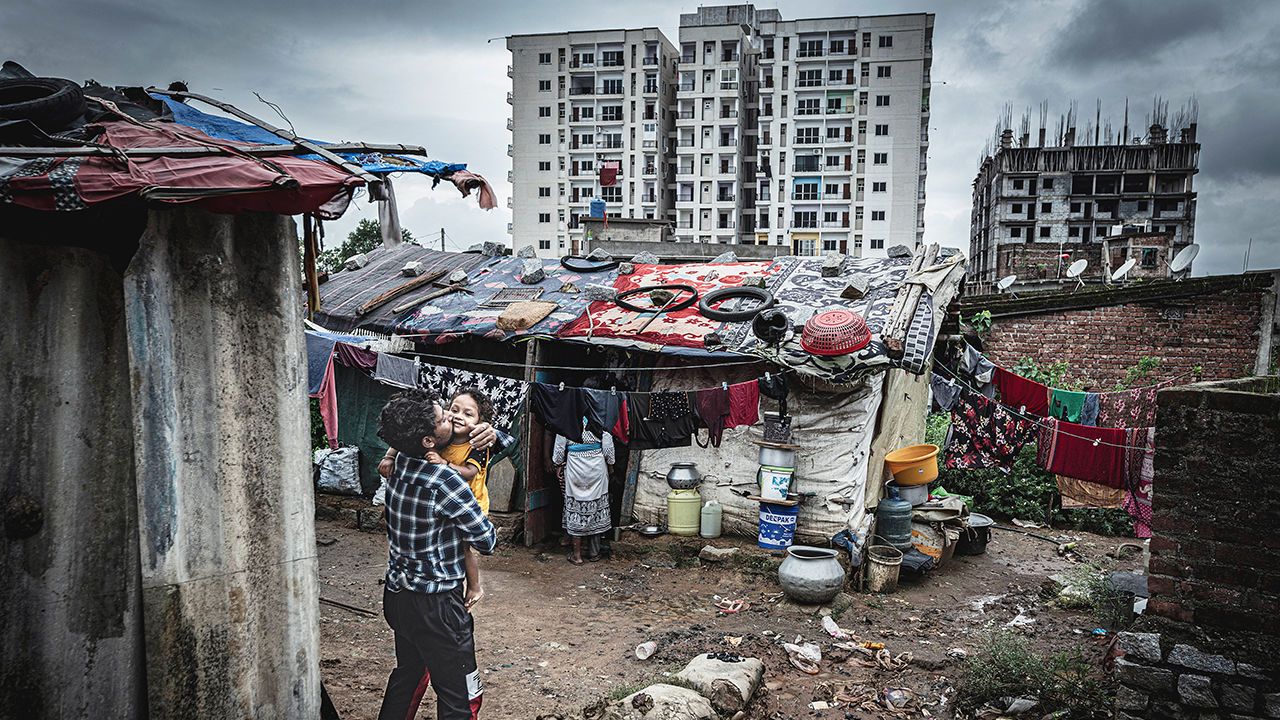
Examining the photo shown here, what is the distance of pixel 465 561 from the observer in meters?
4.49

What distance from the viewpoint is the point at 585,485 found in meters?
8.64

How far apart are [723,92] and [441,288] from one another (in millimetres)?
41483

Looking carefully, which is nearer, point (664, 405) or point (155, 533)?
point (155, 533)

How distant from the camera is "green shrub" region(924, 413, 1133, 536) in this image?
423 inches

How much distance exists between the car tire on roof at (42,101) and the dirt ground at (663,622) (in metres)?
4.00

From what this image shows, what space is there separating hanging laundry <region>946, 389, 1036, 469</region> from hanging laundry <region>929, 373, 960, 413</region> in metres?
0.09

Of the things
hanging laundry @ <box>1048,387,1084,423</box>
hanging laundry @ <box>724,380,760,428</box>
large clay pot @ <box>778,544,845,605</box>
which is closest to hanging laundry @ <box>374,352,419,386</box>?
hanging laundry @ <box>724,380,760,428</box>

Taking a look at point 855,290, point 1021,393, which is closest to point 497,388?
point 855,290

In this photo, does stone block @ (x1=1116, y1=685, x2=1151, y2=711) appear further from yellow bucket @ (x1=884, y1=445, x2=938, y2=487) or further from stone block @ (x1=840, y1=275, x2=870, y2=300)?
stone block @ (x1=840, y1=275, x2=870, y2=300)

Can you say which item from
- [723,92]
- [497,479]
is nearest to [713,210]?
[723,92]

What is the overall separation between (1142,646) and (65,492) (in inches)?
219

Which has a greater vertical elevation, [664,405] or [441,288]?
[441,288]

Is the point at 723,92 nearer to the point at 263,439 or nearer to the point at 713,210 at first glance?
the point at 713,210

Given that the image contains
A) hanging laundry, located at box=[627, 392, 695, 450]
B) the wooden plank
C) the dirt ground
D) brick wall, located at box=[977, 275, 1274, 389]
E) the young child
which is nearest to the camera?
the young child
